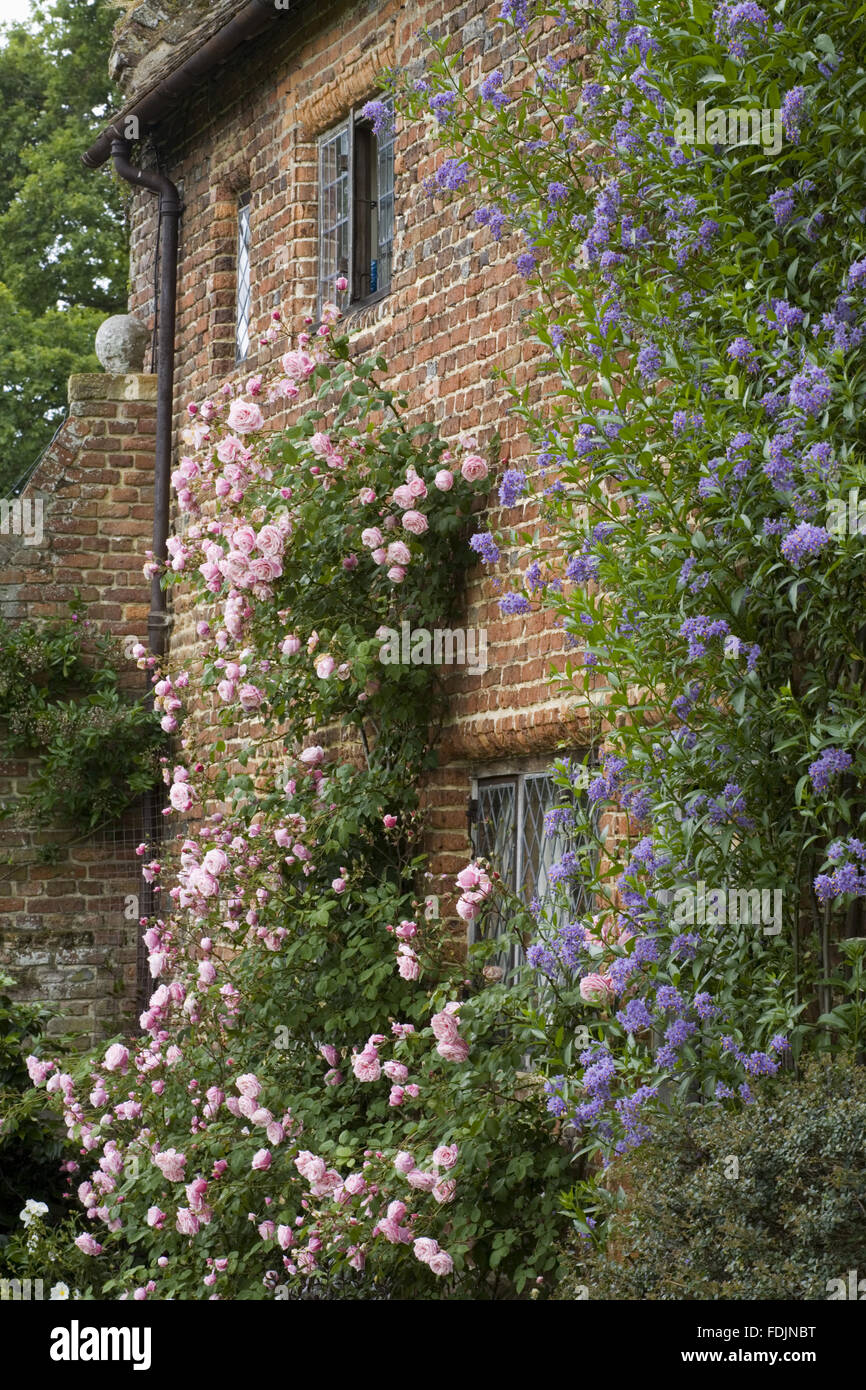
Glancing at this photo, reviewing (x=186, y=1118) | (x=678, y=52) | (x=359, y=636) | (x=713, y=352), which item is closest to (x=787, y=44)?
(x=678, y=52)

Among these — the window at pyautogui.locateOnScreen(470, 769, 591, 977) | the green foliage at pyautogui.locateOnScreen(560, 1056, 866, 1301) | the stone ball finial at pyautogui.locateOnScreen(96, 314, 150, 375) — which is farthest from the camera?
the stone ball finial at pyautogui.locateOnScreen(96, 314, 150, 375)

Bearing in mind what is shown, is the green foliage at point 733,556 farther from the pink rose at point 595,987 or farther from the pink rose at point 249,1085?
the pink rose at point 249,1085

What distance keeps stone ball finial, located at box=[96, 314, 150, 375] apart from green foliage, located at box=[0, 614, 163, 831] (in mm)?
1820

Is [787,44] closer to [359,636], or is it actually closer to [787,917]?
[787,917]

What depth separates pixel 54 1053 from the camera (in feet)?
29.5

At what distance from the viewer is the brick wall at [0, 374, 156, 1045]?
391 inches

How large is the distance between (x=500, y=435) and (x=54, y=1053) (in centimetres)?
446

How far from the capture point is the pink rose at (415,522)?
6.29m

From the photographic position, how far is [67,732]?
9.77 metres

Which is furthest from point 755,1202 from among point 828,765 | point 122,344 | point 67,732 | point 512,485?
point 122,344

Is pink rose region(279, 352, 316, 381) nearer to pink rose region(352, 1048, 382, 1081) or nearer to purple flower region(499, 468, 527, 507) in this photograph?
purple flower region(499, 468, 527, 507)

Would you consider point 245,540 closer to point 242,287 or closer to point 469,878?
point 469,878

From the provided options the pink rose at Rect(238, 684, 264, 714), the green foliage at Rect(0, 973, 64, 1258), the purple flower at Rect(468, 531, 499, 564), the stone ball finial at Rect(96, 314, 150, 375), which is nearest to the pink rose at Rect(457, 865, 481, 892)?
the purple flower at Rect(468, 531, 499, 564)

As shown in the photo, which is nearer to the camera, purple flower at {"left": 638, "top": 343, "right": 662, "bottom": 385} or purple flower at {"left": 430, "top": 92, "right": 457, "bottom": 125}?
purple flower at {"left": 638, "top": 343, "right": 662, "bottom": 385}
